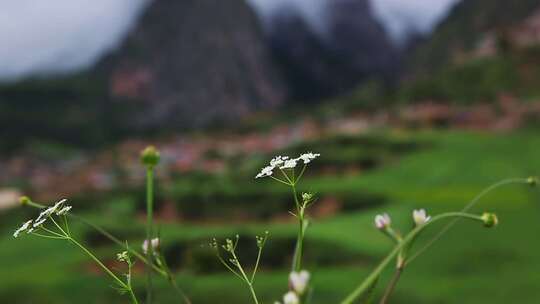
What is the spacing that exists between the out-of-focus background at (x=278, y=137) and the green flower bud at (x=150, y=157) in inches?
15.4

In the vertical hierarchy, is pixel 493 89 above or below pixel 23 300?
above

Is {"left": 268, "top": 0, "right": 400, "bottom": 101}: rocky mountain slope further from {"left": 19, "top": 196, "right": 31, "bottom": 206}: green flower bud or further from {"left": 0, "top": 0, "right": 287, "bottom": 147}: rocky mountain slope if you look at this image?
{"left": 19, "top": 196, "right": 31, "bottom": 206}: green flower bud

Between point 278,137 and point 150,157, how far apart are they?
47.8m

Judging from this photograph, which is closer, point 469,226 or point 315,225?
point 469,226

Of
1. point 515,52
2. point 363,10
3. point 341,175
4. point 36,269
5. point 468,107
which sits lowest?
point 36,269

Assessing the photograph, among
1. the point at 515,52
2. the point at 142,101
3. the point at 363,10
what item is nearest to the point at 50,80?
the point at 142,101

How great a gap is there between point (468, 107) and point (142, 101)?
6949 cm

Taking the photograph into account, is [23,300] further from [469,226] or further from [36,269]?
[469,226]

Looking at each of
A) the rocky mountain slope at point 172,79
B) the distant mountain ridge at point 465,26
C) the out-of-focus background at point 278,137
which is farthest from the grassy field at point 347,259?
the rocky mountain slope at point 172,79

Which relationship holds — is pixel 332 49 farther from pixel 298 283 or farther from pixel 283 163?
pixel 298 283

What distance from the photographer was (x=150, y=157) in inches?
41.4

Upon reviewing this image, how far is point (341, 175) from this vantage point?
79.2 ft

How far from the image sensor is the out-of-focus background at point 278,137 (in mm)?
10289

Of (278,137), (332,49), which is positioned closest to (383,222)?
(278,137)
